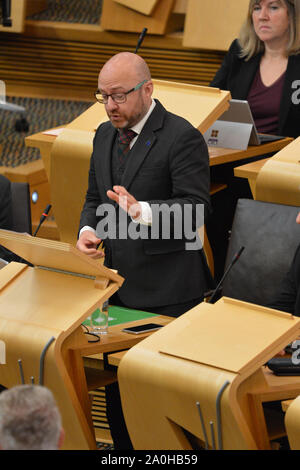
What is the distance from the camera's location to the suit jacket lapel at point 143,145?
10.2ft

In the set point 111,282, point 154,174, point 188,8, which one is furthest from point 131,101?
point 188,8

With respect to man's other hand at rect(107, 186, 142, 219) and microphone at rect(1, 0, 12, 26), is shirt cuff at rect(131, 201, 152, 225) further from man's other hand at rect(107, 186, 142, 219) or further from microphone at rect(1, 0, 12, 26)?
microphone at rect(1, 0, 12, 26)

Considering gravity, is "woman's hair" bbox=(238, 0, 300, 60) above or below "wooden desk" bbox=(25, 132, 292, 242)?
above

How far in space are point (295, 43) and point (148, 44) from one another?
2263 millimetres

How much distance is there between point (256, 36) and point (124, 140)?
1.46 m

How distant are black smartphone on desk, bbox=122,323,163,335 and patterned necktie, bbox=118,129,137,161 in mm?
625

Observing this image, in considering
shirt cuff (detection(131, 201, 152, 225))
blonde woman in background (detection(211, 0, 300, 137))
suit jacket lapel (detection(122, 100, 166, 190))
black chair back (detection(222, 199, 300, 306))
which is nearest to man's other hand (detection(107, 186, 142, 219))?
shirt cuff (detection(131, 201, 152, 225))

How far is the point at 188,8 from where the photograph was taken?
5973 mm

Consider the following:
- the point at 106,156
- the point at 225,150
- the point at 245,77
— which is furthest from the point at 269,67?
the point at 106,156

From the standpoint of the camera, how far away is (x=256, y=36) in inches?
172

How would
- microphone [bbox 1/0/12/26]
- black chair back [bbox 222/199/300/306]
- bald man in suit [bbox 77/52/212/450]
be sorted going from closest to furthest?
bald man in suit [bbox 77/52/212/450]
black chair back [bbox 222/199/300/306]
microphone [bbox 1/0/12/26]

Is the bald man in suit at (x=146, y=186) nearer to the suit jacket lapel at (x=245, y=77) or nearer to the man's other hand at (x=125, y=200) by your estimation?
the man's other hand at (x=125, y=200)

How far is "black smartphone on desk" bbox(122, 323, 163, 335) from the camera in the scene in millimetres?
2790
